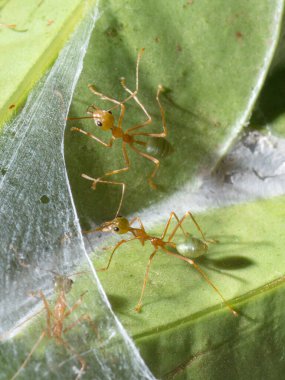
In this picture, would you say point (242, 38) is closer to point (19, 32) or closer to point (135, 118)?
point (135, 118)

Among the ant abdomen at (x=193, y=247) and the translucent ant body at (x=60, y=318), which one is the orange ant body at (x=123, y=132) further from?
the translucent ant body at (x=60, y=318)

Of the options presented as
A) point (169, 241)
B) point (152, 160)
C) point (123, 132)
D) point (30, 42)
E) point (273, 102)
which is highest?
point (30, 42)

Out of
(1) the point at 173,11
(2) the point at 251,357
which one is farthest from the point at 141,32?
(2) the point at 251,357

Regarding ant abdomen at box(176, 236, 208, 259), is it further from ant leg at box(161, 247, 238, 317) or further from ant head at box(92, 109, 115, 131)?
ant head at box(92, 109, 115, 131)

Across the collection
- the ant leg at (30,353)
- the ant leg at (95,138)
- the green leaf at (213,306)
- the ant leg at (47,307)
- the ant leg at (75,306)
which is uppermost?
the ant leg at (95,138)

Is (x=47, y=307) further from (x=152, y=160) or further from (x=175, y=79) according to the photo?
(x=175, y=79)

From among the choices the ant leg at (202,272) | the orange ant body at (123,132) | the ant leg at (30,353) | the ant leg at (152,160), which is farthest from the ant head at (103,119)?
the ant leg at (30,353)

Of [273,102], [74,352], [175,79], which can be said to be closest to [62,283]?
[74,352]
